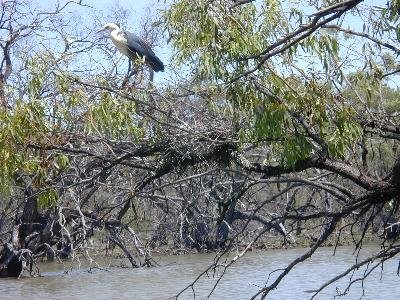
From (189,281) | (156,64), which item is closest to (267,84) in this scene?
Answer: (156,64)

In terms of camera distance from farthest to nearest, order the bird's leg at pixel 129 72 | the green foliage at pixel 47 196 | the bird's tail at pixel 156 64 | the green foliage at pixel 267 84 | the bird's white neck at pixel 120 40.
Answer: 1. the bird's white neck at pixel 120 40
2. the bird's tail at pixel 156 64
3. the bird's leg at pixel 129 72
4. the green foliage at pixel 47 196
5. the green foliage at pixel 267 84

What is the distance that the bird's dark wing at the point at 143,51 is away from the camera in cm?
833

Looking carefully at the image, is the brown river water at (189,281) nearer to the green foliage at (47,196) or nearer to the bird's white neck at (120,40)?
the bird's white neck at (120,40)

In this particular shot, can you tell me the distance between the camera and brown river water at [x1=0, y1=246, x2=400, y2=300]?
43.7 ft

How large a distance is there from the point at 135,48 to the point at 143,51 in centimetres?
17

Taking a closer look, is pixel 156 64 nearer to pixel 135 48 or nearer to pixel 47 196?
pixel 135 48

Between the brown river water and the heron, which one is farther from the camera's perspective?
the brown river water

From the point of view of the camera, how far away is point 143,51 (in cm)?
852

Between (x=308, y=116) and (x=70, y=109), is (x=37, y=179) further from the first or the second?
(x=308, y=116)

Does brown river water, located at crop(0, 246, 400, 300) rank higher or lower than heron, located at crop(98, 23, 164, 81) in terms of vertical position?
lower

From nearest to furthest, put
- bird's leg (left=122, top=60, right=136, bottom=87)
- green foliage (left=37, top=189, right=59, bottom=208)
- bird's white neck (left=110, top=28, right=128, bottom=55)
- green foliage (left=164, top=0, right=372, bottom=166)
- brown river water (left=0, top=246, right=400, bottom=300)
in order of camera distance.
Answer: green foliage (left=164, top=0, right=372, bottom=166) < green foliage (left=37, top=189, right=59, bottom=208) < bird's leg (left=122, top=60, right=136, bottom=87) < bird's white neck (left=110, top=28, right=128, bottom=55) < brown river water (left=0, top=246, right=400, bottom=300)

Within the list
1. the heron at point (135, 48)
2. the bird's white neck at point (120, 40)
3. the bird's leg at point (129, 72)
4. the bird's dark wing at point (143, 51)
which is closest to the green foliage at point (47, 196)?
the bird's leg at point (129, 72)

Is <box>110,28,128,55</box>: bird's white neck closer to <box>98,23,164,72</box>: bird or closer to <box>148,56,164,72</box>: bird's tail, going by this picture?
<box>98,23,164,72</box>: bird

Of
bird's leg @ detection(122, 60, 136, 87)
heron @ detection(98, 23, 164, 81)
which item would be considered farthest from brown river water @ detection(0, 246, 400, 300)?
heron @ detection(98, 23, 164, 81)
